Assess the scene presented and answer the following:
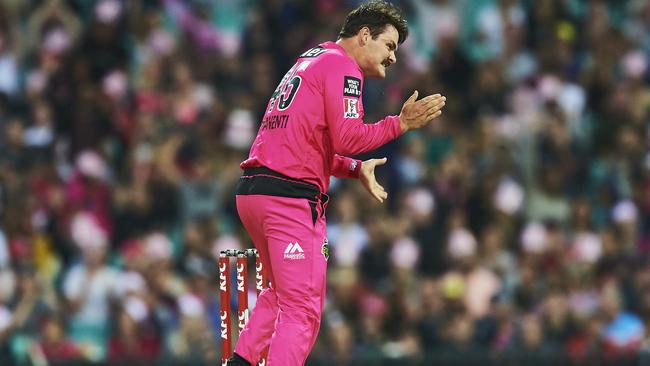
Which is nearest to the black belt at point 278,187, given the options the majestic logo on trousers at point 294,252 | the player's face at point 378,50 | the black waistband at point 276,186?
the black waistband at point 276,186

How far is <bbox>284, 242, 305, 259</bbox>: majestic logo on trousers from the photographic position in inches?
304

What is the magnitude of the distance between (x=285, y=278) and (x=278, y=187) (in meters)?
0.51

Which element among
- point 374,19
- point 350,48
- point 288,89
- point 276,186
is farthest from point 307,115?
point 374,19

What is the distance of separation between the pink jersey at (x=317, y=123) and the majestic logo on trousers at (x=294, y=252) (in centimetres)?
40

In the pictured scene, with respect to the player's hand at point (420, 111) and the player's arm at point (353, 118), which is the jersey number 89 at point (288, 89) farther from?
the player's hand at point (420, 111)

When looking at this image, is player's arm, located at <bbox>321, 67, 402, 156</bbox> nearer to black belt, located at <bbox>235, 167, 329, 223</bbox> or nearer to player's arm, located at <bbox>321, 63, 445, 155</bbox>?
player's arm, located at <bbox>321, 63, 445, 155</bbox>

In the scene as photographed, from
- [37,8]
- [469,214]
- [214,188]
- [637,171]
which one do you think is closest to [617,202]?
[637,171]

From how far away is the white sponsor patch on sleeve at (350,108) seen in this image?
25.3 feet

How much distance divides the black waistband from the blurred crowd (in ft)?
16.7

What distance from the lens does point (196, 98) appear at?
1549 centimetres

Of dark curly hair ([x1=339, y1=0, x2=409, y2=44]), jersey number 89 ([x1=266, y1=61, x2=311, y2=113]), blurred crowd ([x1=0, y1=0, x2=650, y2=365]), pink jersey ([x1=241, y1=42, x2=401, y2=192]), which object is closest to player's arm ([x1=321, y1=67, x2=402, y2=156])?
pink jersey ([x1=241, y1=42, x2=401, y2=192])

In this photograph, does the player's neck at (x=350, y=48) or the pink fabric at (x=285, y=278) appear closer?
the pink fabric at (x=285, y=278)

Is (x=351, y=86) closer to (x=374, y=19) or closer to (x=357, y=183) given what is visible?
(x=374, y=19)

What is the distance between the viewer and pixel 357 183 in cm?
1475
